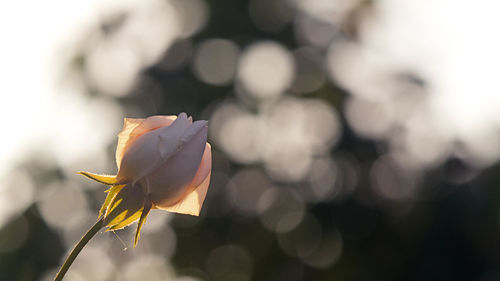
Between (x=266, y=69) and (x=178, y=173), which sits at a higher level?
(x=178, y=173)

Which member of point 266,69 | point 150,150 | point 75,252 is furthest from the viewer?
point 266,69

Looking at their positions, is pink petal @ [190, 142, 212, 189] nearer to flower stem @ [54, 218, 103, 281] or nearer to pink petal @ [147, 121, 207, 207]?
pink petal @ [147, 121, 207, 207]

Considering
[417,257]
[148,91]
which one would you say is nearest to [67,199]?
[148,91]

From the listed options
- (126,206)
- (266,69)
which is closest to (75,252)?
(126,206)

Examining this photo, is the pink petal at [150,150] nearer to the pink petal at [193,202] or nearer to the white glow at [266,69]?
the pink petal at [193,202]

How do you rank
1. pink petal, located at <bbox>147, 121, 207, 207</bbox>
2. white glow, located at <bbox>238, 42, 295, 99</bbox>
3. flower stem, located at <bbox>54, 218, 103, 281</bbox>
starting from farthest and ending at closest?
white glow, located at <bbox>238, 42, 295, 99</bbox>
pink petal, located at <bbox>147, 121, 207, 207</bbox>
flower stem, located at <bbox>54, 218, 103, 281</bbox>

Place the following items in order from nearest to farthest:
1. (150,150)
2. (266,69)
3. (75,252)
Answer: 1. (75,252)
2. (150,150)
3. (266,69)

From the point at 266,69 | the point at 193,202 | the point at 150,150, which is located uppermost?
the point at 150,150

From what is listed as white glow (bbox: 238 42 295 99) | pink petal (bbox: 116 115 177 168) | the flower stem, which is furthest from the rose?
white glow (bbox: 238 42 295 99)

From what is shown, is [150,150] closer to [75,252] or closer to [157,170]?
[157,170]
